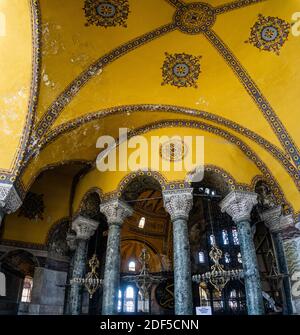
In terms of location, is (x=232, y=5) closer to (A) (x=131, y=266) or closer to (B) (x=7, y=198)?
(B) (x=7, y=198)

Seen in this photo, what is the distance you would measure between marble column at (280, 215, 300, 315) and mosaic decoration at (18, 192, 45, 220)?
850cm

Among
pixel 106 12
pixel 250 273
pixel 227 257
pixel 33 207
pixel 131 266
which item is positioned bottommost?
pixel 250 273

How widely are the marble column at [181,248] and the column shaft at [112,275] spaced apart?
156 cm

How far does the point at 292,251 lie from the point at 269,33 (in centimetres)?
583

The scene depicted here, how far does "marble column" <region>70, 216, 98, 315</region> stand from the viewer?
923 centimetres

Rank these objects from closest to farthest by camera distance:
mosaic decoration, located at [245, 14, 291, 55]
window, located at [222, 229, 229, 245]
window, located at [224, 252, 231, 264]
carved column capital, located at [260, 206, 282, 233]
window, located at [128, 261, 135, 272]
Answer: mosaic decoration, located at [245, 14, 291, 55] → carved column capital, located at [260, 206, 282, 233] → window, located at [224, 252, 231, 264] → window, located at [222, 229, 229, 245] → window, located at [128, 261, 135, 272]

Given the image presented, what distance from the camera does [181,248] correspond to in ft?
27.5

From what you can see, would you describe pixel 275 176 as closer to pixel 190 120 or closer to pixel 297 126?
pixel 297 126

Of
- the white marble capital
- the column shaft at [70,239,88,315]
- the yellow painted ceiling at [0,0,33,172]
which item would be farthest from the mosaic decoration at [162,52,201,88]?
the column shaft at [70,239,88,315]

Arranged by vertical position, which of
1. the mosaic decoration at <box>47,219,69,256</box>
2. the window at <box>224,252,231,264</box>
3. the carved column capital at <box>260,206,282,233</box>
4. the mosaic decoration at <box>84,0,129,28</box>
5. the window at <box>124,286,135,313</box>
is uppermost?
the mosaic decoration at <box>84,0,129,28</box>

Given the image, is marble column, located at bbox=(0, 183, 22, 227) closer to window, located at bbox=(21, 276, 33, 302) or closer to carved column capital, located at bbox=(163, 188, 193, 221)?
carved column capital, located at bbox=(163, 188, 193, 221)

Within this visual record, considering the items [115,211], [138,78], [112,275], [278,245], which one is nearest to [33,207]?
[115,211]

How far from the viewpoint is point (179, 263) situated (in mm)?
8164
